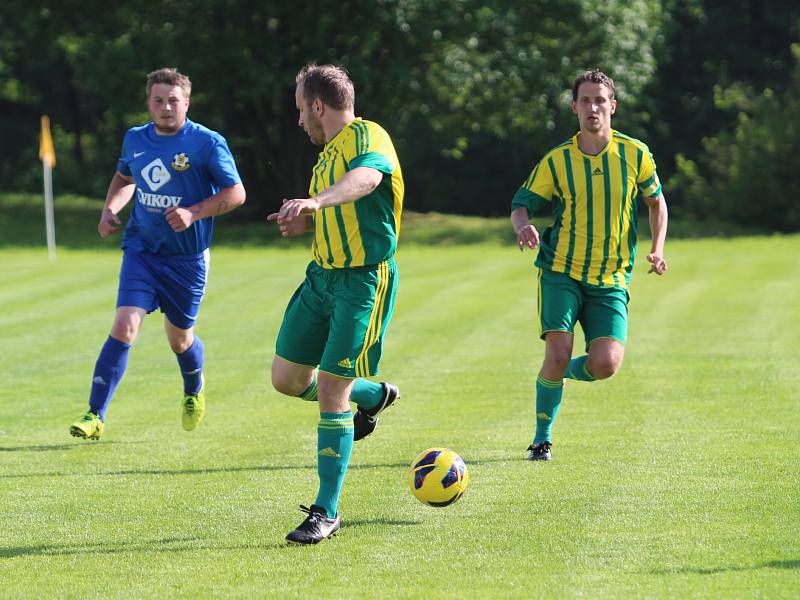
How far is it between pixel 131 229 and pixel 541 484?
325cm

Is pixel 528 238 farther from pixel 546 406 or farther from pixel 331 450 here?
pixel 331 450

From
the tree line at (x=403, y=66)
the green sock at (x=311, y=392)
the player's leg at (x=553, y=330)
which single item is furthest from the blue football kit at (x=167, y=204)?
the tree line at (x=403, y=66)

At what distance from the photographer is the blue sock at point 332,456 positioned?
20.0 ft

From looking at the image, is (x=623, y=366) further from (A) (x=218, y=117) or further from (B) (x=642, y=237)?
(A) (x=218, y=117)

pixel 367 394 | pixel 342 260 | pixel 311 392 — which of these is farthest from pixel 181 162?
pixel 342 260

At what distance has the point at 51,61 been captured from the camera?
158 ft

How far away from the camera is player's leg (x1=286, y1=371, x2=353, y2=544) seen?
6.01 meters

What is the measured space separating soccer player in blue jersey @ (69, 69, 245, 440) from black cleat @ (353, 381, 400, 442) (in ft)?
4.95

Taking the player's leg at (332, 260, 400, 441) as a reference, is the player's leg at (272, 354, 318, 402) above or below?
below

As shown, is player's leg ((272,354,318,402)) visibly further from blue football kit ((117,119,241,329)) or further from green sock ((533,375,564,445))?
blue football kit ((117,119,241,329))

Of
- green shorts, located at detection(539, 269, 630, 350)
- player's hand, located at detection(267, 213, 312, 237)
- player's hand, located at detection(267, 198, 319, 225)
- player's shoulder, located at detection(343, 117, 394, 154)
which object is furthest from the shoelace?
green shorts, located at detection(539, 269, 630, 350)

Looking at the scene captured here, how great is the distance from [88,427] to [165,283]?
3.76ft

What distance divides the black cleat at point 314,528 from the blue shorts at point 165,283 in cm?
299

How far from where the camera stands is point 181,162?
8.54 meters
